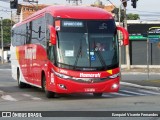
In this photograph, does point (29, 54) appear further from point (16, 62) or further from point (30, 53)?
point (16, 62)

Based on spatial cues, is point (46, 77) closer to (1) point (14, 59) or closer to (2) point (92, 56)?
(2) point (92, 56)

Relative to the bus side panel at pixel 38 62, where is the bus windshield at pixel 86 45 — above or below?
above

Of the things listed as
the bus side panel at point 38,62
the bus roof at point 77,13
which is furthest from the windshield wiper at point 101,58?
the bus side panel at point 38,62

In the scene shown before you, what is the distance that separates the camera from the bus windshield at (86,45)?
61.8ft

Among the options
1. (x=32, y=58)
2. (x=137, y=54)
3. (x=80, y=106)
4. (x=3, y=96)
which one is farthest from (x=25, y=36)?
(x=137, y=54)

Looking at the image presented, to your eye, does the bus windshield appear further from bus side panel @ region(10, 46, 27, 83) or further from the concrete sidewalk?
bus side panel @ region(10, 46, 27, 83)

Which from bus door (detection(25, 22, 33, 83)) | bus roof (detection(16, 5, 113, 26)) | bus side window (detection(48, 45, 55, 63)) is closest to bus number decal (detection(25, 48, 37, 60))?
bus door (detection(25, 22, 33, 83))

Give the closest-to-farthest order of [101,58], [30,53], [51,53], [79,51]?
[79,51] → [101,58] → [51,53] → [30,53]

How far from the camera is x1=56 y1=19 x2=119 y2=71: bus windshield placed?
1884cm

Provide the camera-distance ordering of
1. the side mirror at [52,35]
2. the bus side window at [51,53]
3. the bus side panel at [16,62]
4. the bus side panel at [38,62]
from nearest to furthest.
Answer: the side mirror at [52,35] < the bus side window at [51,53] < the bus side panel at [38,62] < the bus side panel at [16,62]

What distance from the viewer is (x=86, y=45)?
1905 centimetres

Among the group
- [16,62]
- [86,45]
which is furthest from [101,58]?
[16,62]

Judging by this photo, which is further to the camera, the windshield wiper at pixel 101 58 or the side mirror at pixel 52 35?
the windshield wiper at pixel 101 58

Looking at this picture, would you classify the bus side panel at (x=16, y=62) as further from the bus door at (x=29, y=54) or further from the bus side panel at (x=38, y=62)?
the bus side panel at (x=38, y=62)
